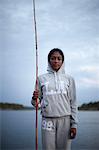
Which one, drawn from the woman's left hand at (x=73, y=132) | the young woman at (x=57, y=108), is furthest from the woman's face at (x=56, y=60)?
the woman's left hand at (x=73, y=132)

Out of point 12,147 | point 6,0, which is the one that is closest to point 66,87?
point 12,147

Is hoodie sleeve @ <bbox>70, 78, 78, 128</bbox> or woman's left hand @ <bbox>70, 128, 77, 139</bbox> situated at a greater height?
hoodie sleeve @ <bbox>70, 78, 78, 128</bbox>

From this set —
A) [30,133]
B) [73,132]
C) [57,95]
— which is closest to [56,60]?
[57,95]

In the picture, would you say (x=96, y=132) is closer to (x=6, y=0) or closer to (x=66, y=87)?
(x=66, y=87)

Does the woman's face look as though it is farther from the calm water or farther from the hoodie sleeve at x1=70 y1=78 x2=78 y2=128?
the calm water

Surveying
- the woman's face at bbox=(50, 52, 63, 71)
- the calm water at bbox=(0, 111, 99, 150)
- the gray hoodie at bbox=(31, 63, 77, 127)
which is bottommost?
the calm water at bbox=(0, 111, 99, 150)

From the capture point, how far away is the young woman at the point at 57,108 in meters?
1.21

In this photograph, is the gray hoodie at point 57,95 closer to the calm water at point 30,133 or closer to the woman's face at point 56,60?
the woman's face at point 56,60

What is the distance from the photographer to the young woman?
1.21 meters

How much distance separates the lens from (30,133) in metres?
1.71

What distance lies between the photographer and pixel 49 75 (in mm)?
1294

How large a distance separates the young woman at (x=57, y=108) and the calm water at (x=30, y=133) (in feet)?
1.44

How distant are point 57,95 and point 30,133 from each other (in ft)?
1.88

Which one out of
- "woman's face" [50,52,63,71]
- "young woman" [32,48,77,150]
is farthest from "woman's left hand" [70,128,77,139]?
"woman's face" [50,52,63,71]
